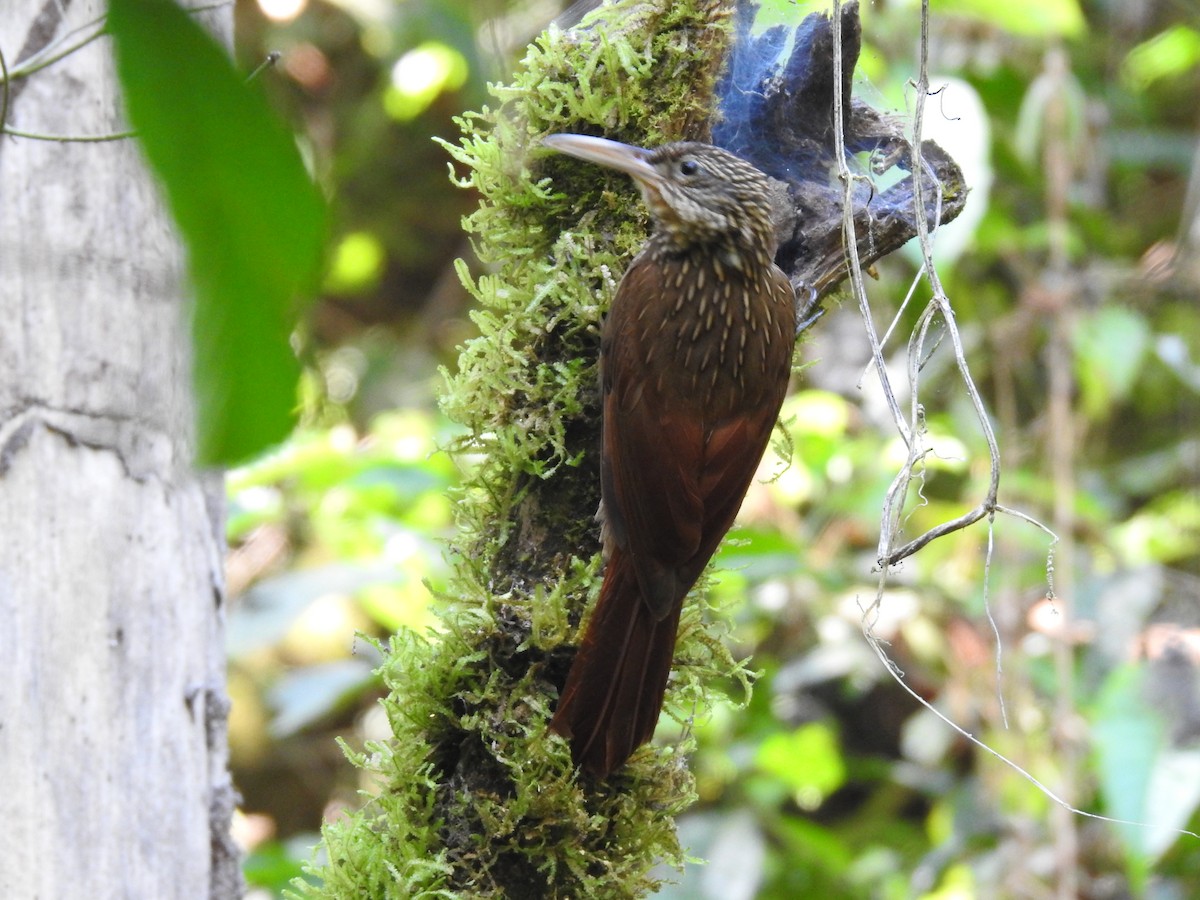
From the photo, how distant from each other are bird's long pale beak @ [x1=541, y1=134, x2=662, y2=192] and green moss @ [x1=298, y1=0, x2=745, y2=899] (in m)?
0.09

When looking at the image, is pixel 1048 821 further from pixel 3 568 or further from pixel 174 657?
pixel 3 568

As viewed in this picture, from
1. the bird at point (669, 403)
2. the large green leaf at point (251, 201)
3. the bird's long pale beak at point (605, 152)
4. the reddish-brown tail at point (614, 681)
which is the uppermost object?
the bird's long pale beak at point (605, 152)

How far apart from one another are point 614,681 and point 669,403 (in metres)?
0.49

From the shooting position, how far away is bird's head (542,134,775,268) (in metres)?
2.09

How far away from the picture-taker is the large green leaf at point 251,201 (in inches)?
16.8

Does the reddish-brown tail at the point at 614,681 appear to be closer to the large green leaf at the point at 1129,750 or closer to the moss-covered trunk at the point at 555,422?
the moss-covered trunk at the point at 555,422

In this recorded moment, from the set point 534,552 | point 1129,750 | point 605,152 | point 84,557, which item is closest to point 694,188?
point 605,152

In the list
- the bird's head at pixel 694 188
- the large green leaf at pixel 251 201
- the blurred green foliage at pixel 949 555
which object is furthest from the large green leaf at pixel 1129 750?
the large green leaf at pixel 251 201

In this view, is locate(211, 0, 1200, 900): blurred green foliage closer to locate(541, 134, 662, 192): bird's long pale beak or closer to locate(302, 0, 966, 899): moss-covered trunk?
locate(302, 0, 966, 899): moss-covered trunk

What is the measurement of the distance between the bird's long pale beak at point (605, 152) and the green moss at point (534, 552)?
0.09 m

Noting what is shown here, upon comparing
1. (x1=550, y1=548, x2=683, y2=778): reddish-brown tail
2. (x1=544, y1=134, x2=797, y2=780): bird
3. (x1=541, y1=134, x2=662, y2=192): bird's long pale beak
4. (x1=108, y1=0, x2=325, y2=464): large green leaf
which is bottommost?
(x1=108, y1=0, x2=325, y2=464): large green leaf

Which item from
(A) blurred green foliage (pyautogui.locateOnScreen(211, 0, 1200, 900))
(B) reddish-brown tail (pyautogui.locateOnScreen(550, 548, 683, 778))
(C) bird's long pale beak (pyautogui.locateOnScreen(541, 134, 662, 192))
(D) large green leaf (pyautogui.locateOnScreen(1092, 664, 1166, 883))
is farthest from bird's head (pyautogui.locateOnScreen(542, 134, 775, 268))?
(D) large green leaf (pyautogui.locateOnScreen(1092, 664, 1166, 883))

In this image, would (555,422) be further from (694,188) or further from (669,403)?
(694,188)

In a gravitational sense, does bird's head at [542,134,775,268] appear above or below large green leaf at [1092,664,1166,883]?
above
